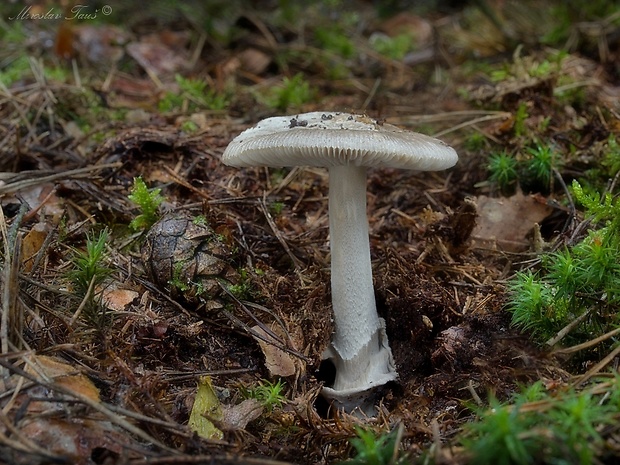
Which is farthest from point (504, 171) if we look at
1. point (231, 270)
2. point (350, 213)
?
point (231, 270)

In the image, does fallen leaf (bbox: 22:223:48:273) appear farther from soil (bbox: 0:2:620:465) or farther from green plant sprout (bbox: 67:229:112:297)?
green plant sprout (bbox: 67:229:112:297)

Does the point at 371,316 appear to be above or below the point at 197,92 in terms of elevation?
below

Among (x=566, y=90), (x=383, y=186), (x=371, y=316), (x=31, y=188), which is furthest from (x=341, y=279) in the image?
(x=566, y=90)

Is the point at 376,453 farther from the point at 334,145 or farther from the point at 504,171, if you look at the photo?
the point at 504,171

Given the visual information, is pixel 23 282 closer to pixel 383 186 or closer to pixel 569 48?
pixel 383 186

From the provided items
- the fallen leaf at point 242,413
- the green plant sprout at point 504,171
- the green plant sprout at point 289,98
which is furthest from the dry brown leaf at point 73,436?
the green plant sprout at point 289,98

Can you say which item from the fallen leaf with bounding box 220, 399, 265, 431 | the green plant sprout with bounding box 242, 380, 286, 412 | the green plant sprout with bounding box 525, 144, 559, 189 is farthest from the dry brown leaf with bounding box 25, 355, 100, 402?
the green plant sprout with bounding box 525, 144, 559, 189
